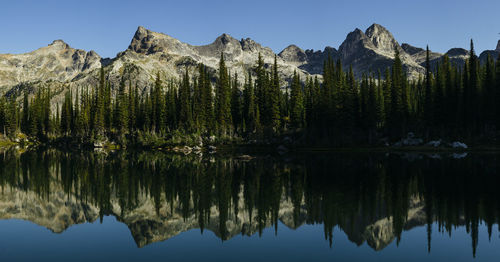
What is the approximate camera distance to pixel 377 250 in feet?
55.8

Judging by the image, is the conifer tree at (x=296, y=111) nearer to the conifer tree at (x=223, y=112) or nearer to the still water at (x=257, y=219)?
the conifer tree at (x=223, y=112)

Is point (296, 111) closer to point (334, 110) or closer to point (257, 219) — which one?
point (334, 110)

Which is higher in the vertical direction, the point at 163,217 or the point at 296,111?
the point at 296,111

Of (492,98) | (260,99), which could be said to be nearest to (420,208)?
(492,98)

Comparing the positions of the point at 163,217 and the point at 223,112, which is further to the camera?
the point at 223,112

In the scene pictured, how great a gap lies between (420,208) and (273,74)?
97.1 m

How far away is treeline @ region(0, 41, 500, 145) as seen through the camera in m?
88.1

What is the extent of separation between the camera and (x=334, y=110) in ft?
317

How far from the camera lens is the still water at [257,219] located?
17203 mm

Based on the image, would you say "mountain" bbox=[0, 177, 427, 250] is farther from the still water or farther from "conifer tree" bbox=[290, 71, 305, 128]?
"conifer tree" bbox=[290, 71, 305, 128]

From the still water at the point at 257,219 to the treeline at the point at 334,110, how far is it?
56.2 meters

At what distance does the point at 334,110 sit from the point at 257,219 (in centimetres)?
7793

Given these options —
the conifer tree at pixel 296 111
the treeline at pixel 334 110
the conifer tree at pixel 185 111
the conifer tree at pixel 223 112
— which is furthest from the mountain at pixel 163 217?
the conifer tree at pixel 185 111

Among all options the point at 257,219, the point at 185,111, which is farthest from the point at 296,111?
the point at 257,219
